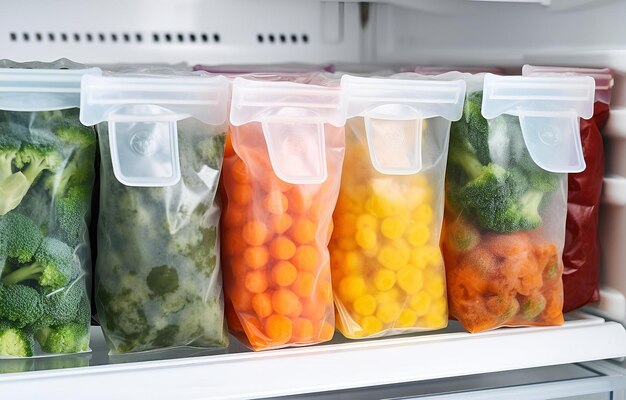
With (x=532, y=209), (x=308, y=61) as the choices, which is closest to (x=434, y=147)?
(x=532, y=209)

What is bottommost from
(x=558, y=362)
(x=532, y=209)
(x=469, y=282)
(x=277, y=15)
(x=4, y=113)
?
(x=558, y=362)

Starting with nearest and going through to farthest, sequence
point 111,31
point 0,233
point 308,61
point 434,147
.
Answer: point 0,233 < point 434,147 < point 111,31 < point 308,61

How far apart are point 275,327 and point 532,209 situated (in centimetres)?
40

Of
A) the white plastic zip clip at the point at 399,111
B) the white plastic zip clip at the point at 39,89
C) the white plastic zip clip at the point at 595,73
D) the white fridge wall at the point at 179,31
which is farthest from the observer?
the white fridge wall at the point at 179,31

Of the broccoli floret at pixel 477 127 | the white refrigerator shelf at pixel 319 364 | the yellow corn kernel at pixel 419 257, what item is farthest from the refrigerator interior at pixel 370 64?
the broccoli floret at pixel 477 127

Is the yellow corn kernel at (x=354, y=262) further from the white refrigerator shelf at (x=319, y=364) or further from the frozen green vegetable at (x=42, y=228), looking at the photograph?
the frozen green vegetable at (x=42, y=228)

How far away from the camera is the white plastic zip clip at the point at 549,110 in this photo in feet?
3.38

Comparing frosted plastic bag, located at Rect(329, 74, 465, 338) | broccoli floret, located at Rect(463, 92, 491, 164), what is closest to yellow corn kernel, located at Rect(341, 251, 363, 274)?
frosted plastic bag, located at Rect(329, 74, 465, 338)

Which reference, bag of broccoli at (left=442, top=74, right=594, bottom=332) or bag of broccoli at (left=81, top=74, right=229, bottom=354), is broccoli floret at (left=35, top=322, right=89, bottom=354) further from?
bag of broccoli at (left=442, top=74, right=594, bottom=332)

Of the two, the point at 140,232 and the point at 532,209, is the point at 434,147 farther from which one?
the point at 140,232

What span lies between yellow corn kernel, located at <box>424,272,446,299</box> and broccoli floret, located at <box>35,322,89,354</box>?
1.53 ft

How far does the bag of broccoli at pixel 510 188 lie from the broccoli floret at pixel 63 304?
522 millimetres

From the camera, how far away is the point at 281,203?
0.96 meters

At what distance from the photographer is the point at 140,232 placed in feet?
3.01
